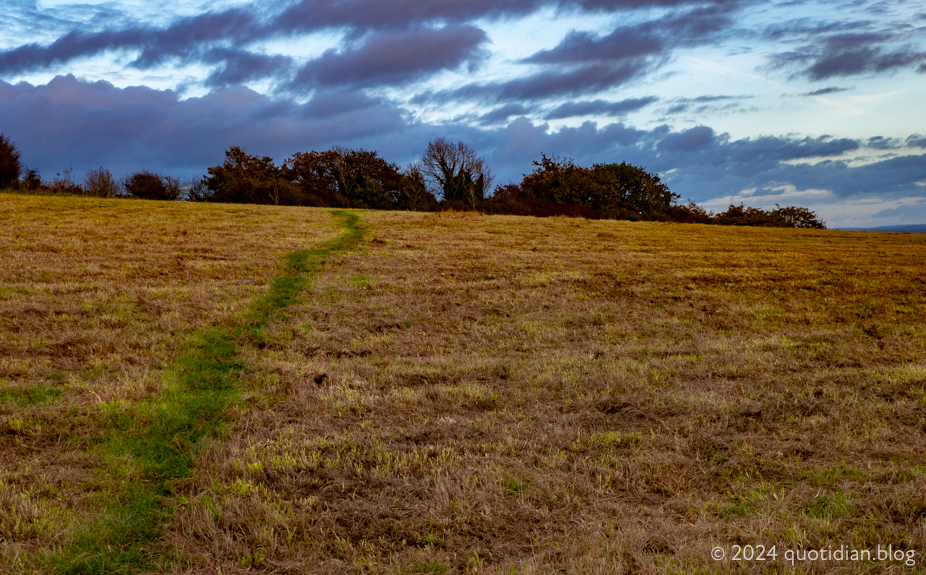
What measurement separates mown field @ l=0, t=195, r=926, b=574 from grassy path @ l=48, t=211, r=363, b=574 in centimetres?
3

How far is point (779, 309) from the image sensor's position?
1484cm

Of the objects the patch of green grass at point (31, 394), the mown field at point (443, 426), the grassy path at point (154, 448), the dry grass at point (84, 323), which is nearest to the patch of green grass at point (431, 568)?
the mown field at point (443, 426)

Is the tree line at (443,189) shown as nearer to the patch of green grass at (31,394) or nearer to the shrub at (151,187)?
the shrub at (151,187)

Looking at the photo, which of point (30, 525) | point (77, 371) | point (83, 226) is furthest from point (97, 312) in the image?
point (83, 226)

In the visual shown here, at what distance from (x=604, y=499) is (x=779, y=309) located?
40.5 feet

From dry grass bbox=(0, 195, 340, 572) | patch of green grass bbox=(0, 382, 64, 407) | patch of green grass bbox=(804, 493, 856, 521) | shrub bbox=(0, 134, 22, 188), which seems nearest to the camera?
patch of green grass bbox=(804, 493, 856, 521)

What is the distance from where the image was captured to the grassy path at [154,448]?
4.38 m

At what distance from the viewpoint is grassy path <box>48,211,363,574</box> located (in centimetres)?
438

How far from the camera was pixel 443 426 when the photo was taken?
6.77 meters

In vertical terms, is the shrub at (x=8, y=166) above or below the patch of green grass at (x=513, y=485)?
above

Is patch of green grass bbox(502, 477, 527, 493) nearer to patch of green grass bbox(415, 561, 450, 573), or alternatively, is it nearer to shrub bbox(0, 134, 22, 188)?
patch of green grass bbox(415, 561, 450, 573)

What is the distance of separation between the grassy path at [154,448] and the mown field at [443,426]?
0.03m

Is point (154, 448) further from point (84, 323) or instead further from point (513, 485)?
point (84, 323)

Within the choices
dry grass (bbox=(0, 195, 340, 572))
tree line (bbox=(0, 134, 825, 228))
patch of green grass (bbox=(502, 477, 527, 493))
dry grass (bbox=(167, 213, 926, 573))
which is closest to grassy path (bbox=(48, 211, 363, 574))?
dry grass (bbox=(0, 195, 340, 572))
